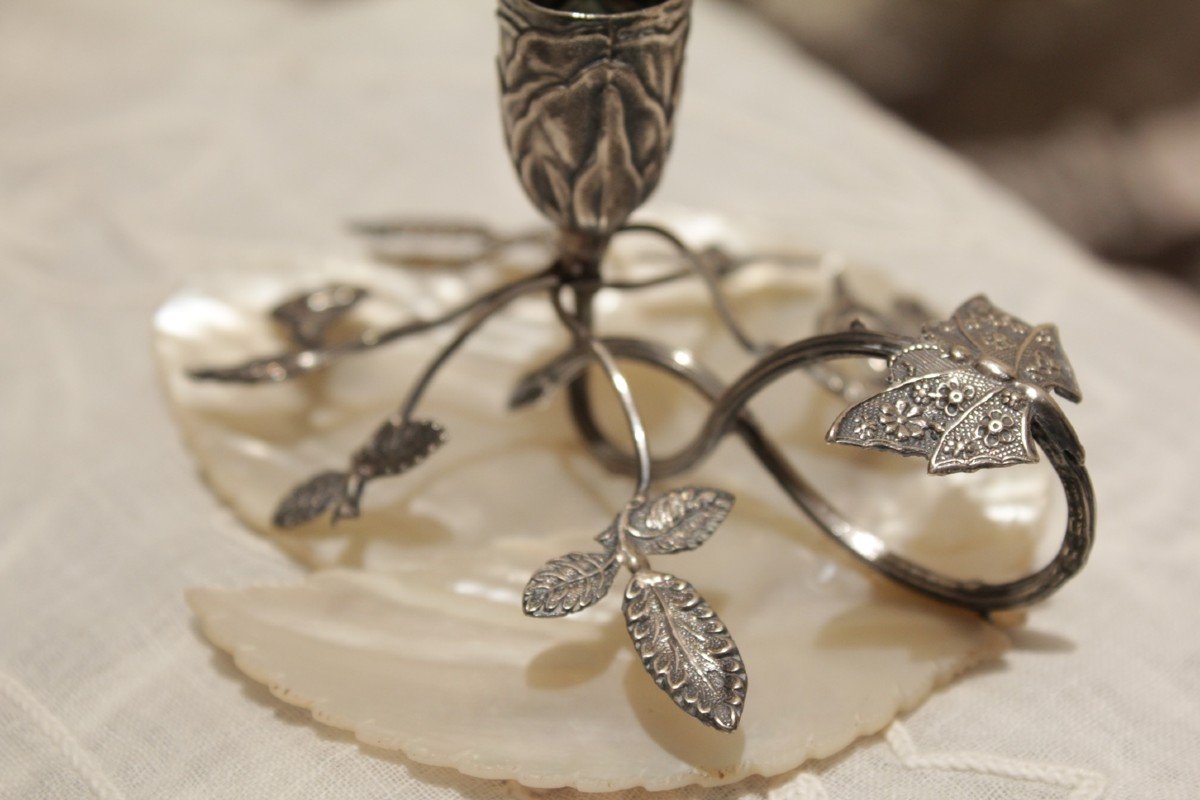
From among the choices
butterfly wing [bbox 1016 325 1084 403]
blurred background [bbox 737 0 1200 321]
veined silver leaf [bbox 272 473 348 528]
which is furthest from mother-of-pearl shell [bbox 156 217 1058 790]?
blurred background [bbox 737 0 1200 321]

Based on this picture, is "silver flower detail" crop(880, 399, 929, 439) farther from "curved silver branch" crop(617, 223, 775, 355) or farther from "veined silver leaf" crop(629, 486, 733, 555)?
"curved silver branch" crop(617, 223, 775, 355)

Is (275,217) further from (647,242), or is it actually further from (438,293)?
(647,242)

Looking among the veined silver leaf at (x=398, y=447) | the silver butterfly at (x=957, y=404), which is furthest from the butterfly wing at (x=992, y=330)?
the veined silver leaf at (x=398, y=447)

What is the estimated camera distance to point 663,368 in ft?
2.03

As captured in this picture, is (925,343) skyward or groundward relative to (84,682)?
skyward

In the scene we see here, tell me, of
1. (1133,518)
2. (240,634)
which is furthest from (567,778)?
(1133,518)

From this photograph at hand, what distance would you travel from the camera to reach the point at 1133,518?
0.67 m

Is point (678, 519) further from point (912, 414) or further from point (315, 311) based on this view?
point (315, 311)

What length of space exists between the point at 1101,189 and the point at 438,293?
3.12ft

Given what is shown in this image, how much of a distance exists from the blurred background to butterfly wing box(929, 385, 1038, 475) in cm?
101

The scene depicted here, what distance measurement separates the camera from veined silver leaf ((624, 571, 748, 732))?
457 mm

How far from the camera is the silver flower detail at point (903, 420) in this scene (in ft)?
1.49

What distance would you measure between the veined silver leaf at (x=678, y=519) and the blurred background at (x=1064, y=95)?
1.05 m

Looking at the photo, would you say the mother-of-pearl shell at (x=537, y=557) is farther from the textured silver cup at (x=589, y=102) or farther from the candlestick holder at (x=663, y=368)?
the textured silver cup at (x=589, y=102)
